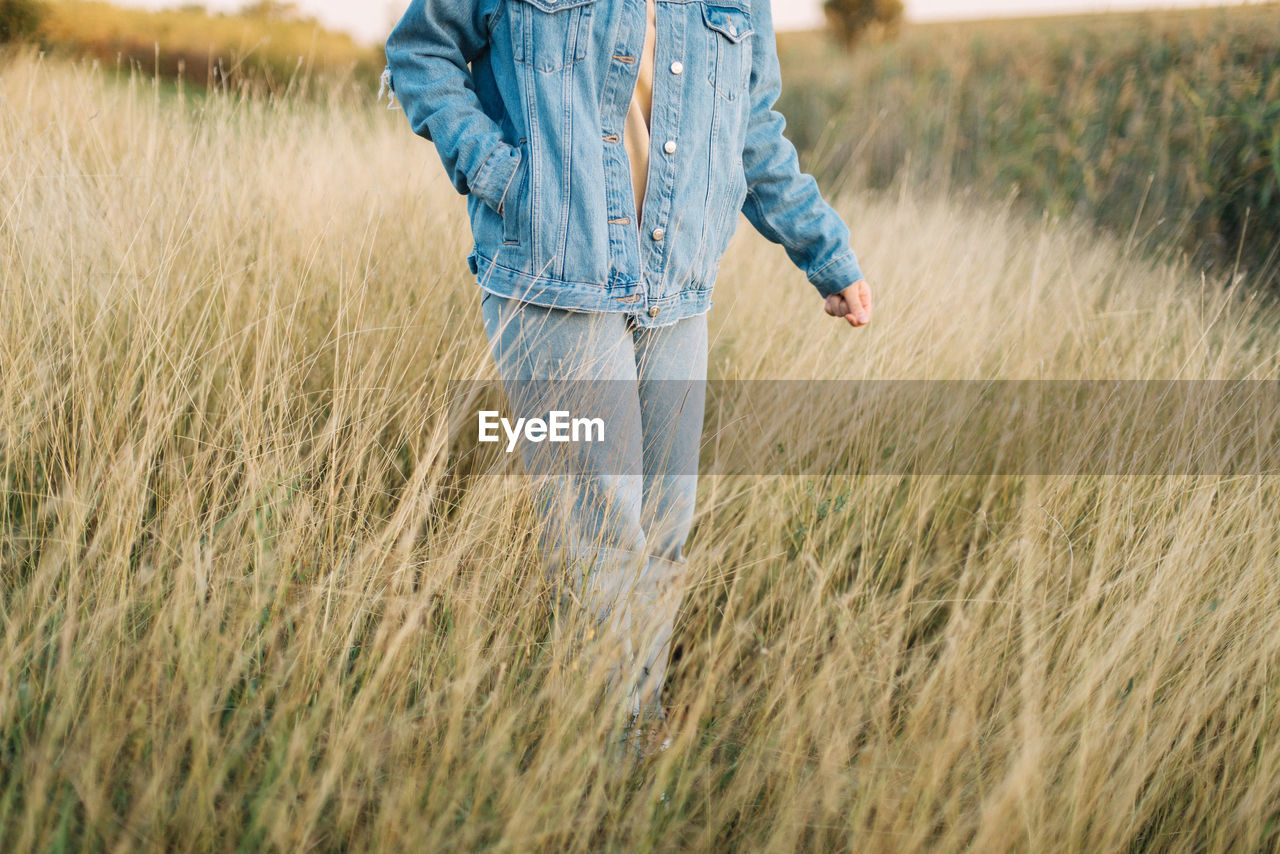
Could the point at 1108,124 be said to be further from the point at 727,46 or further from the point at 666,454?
the point at 666,454

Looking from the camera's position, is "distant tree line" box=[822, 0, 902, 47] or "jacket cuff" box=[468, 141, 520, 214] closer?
"jacket cuff" box=[468, 141, 520, 214]

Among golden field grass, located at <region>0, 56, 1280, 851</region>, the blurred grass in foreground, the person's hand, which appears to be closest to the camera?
golden field grass, located at <region>0, 56, 1280, 851</region>

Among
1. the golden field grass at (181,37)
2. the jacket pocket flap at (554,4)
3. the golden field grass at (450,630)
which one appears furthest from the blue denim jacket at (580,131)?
the golden field grass at (181,37)

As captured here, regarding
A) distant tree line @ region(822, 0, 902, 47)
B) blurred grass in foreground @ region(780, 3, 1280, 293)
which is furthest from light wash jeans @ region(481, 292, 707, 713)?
distant tree line @ region(822, 0, 902, 47)

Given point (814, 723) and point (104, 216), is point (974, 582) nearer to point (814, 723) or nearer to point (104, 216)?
point (814, 723)

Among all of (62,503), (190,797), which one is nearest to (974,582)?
(190,797)

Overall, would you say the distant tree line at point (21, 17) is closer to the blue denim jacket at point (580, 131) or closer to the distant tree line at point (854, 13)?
the blue denim jacket at point (580, 131)

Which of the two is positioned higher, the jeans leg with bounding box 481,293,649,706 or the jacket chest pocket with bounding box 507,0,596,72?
the jacket chest pocket with bounding box 507,0,596,72

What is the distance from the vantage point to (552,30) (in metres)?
1.40

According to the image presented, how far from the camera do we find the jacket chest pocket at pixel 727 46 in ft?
4.97

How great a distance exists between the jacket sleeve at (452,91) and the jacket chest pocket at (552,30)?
0.12 meters

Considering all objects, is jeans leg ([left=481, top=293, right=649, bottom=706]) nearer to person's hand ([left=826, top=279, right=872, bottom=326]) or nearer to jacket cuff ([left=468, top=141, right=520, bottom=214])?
jacket cuff ([left=468, top=141, right=520, bottom=214])

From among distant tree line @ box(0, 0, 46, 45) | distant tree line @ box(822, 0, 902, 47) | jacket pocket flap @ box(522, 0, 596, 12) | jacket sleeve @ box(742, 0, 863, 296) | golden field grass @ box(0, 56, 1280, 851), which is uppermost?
distant tree line @ box(822, 0, 902, 47)

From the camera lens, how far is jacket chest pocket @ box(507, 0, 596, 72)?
1396 mm
